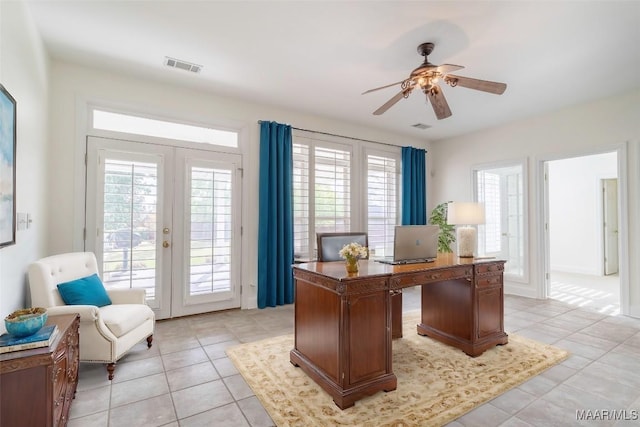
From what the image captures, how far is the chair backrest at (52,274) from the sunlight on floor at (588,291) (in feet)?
20.0

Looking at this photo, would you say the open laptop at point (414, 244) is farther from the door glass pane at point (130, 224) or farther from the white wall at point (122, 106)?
the door glass pane at point (130, 224)

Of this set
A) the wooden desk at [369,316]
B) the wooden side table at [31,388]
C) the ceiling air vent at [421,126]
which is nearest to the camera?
the wooden side table at [31,388]

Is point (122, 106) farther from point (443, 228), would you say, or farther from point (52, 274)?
point (443, 228)

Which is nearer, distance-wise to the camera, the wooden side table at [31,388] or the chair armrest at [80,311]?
the wooden side table at [31,388]

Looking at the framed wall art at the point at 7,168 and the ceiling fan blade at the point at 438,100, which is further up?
the ceiling fan blade at the point at 438,100

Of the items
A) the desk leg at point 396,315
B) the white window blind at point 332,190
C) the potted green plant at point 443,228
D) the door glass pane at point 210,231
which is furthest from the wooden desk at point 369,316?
the potted green plant at point 443,228

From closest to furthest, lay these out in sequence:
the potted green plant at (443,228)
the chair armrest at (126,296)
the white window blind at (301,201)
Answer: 1. the chair armrest at (126,296)
2. the white window blind at (301,201)
3. the potted green plant at (443,228)

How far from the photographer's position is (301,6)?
2.42 metres

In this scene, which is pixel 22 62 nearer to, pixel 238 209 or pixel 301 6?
pixel 301 6

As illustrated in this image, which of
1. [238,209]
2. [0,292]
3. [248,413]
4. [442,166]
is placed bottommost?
[248,413]

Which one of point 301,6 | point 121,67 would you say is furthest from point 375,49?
point 121,67

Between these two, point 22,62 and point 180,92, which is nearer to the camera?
point 22,62

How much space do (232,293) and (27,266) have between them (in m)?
2.21

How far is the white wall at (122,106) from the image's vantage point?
129 inches
